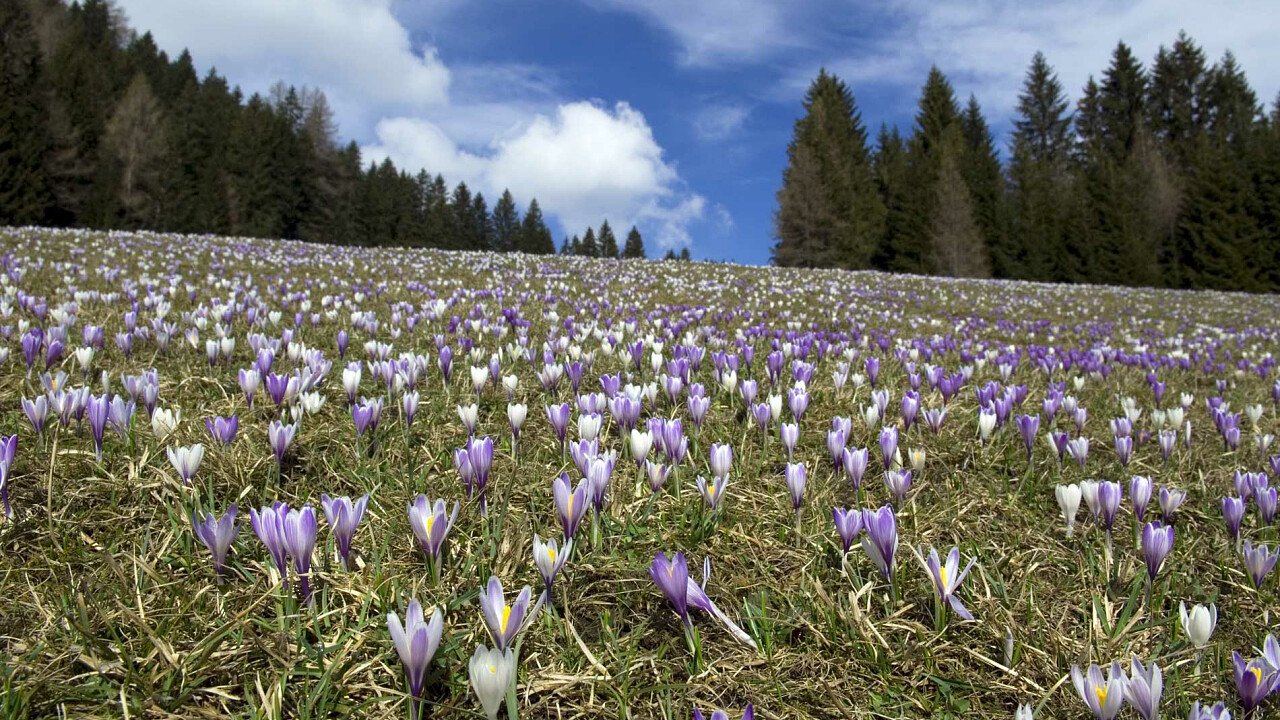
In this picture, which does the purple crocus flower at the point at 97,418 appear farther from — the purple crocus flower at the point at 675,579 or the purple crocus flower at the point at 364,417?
the purple crocus flower at the point at 675,579

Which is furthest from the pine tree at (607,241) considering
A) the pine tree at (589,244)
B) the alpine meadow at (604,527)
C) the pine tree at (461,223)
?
the alpine meadow at (604,527)

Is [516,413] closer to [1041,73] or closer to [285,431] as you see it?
[285,431]

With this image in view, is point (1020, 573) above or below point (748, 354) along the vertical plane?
below

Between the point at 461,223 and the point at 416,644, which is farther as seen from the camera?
the point at 461,223

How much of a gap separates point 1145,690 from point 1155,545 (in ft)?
2.54

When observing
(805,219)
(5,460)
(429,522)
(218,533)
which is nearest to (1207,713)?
(429,522)

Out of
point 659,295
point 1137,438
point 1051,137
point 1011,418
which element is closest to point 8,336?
point 1011,418

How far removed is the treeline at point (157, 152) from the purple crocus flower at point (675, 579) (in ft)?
190

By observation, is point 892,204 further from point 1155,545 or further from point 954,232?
point 1155,545

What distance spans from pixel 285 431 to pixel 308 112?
3638 inches

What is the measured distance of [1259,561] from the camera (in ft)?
6.33

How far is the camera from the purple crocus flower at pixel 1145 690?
1.29 m

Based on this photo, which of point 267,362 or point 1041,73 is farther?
point 1041,73

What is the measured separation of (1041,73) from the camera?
7375 centimetres
